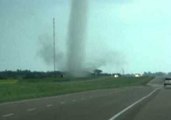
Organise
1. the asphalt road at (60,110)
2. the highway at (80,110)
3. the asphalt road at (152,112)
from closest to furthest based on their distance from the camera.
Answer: the asphalt road at (60,110) < the highway at (80,110) < the asphalt road at (152,112)

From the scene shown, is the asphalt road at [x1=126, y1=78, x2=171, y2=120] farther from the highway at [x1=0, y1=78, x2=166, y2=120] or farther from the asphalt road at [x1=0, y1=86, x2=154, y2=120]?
the asphalt road at [x1=0, y1=86, x2=154, y2=120]

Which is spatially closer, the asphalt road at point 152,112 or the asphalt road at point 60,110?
the asphalt road at point 60,110

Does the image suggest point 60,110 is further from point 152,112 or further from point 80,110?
point 152,112

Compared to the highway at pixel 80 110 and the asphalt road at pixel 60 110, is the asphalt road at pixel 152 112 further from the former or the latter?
the asphalt road at pixel 60 110

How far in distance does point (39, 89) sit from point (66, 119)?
3788 centimetres

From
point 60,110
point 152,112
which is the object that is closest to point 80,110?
point 60,110

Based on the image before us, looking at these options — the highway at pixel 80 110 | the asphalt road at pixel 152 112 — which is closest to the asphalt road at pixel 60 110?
the highway at pixel 80 110

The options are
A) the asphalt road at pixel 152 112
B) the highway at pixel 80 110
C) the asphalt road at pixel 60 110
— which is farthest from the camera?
the asphalt road at pixel 152 112

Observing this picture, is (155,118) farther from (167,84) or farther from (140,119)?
(167,84)

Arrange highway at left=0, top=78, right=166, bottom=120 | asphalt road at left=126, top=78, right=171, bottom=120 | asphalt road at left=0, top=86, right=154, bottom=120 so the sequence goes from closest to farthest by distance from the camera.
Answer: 1. asphalt road at left=0, top=86, right=154, bottom=120
2. highway at left=0, top=78, right=166, bottom=120
3. asphalt road at left=126, top=78, right=171, bottom=120

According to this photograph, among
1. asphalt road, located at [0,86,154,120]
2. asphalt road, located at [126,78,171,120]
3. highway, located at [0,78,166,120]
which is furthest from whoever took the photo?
asphalt road, located at [126,78,171,120]

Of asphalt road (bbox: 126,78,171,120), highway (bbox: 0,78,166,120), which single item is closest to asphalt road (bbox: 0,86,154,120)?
highway (bbox: 0,78,166,120)

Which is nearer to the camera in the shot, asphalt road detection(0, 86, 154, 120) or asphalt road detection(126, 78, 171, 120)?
asphalt road detection(0, 86, 154, 120)

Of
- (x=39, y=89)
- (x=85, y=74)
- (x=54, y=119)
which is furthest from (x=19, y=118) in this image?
(x=85, y=74)
